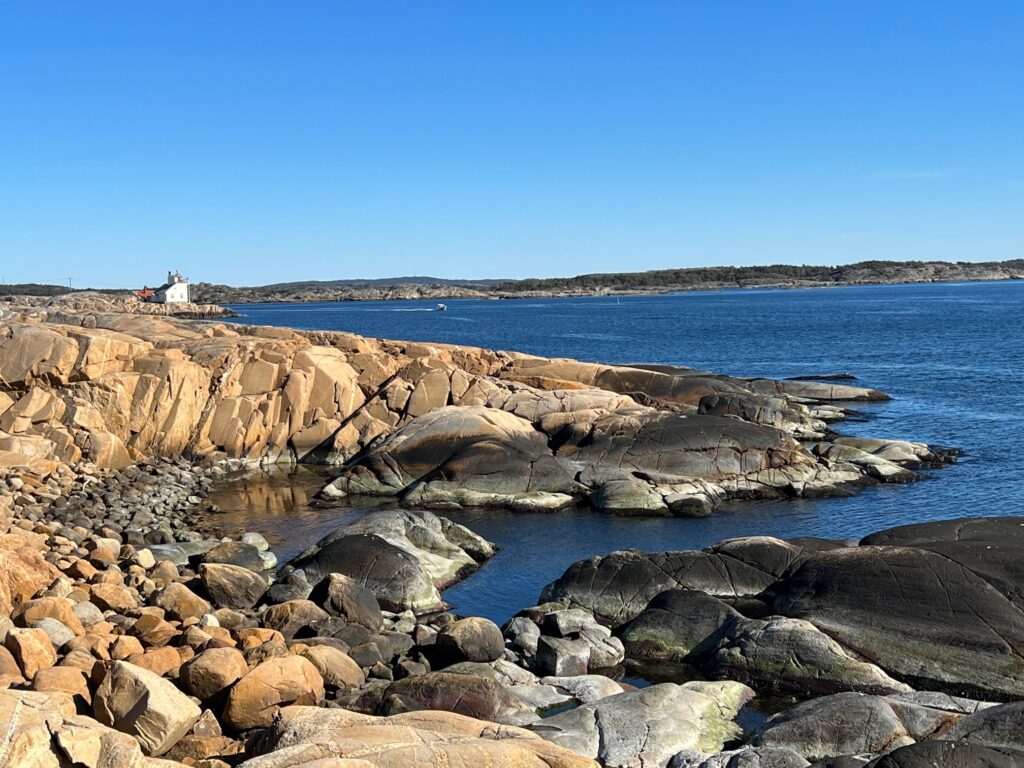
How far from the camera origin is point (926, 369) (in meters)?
68.4

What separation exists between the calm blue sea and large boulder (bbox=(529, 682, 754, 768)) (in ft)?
23.2

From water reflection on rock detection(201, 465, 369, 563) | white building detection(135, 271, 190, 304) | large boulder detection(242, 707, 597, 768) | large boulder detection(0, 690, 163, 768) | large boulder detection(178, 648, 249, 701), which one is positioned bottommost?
water reflection on rock detection(201, 465, 369, 563)

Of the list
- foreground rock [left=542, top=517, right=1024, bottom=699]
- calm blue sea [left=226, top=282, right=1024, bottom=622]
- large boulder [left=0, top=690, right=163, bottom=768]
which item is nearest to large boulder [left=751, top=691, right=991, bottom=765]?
foreground rock [left=542, top=517, right=1024, bottom=699]

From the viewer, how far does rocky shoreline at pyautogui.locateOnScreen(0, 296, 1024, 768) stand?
1327cm

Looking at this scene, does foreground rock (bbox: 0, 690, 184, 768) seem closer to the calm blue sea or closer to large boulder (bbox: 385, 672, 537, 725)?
large boulder (bbox: 385, 672, 537, 725)

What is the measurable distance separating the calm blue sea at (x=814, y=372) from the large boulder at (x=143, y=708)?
10.3 m

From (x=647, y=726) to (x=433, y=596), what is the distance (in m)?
9.09

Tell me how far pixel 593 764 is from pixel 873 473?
2723 cm

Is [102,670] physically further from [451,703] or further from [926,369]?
[926,369]

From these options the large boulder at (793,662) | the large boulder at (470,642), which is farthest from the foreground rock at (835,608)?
the large boulder at (470,642)

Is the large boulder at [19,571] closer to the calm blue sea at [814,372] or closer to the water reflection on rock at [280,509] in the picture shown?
the water reflection on rock at [280,509]

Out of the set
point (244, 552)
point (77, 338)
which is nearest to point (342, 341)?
point (77, 338)

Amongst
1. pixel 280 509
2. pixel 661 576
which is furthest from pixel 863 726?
pixel 280 509

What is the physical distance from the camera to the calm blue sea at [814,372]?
2889cm
